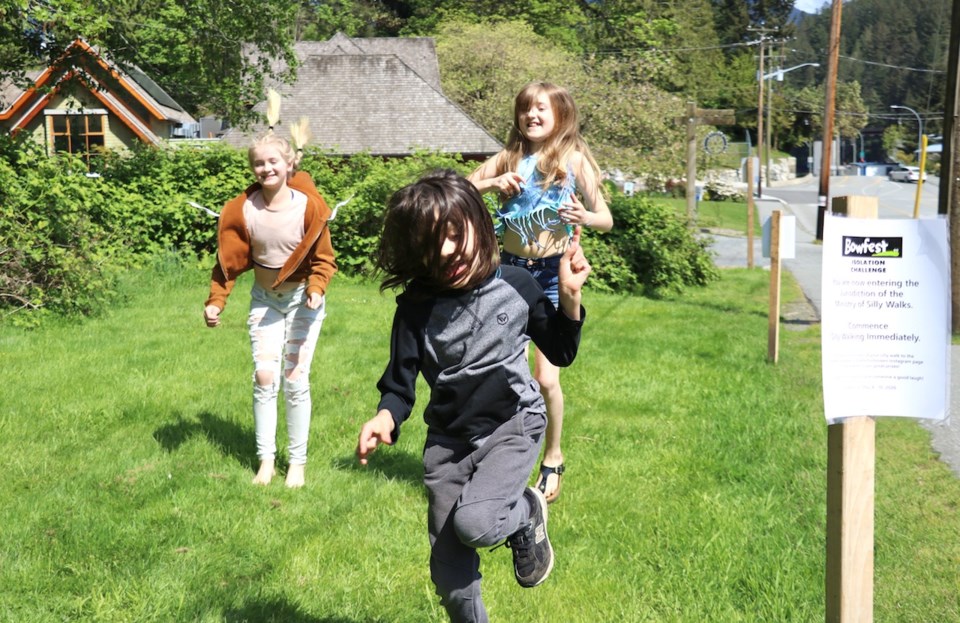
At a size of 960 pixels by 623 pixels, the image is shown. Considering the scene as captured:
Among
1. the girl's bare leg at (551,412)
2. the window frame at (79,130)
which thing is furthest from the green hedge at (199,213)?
the window frame at (79,130)

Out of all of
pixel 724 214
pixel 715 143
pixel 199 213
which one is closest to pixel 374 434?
pixel 199 213

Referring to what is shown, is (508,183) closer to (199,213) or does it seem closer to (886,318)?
(886,318)

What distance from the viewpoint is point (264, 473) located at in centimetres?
546

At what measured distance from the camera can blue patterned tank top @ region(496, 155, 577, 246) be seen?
4.53 metres

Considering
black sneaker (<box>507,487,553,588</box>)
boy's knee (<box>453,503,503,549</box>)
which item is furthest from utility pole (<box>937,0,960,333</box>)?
boy's knee (<box>453,503,503,549</box>)

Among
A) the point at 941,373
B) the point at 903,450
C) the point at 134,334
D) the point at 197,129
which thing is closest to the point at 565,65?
the point at 197,129

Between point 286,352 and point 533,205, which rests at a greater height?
point 533,205

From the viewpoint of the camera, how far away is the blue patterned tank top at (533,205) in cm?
453

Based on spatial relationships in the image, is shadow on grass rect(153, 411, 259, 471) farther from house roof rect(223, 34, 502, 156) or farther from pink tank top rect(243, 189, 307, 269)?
house roof rect(223, 34, 502, 156)

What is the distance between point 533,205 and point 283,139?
60.9 inches

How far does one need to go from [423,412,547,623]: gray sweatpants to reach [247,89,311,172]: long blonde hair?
2.53 metres

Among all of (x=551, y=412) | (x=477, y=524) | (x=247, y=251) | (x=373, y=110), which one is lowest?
(x=551, y=412)

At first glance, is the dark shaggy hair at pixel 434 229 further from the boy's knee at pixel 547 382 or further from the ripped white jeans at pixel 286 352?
the ripped white jeans at pixel 286 352

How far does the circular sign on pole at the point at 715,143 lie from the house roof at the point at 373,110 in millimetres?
8251
